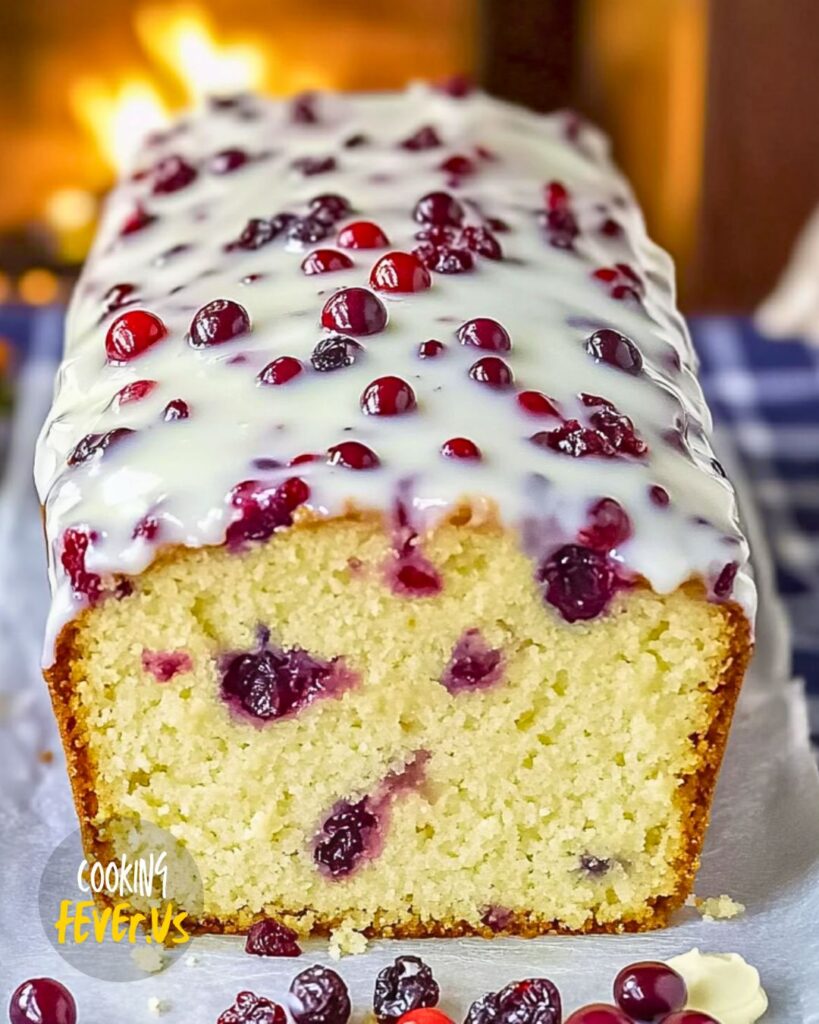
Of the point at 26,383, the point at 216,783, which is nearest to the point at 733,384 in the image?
the point at 26,383

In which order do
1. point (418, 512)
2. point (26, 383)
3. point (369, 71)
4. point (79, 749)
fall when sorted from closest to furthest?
1. point (418, 512)
2. point (79, 749)
3. point (26, 383)
4. point (369, 71)

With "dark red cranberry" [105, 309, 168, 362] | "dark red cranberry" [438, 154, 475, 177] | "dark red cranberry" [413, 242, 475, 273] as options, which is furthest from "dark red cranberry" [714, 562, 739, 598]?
"dark red cranberry" [438, 154, 475, 177]

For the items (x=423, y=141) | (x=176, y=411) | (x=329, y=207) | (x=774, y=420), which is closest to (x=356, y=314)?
(x=176, y=411)

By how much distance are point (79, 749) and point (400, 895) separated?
53 cm

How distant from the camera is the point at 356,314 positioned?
2449 millimetres

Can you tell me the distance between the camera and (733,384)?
440 centimetres

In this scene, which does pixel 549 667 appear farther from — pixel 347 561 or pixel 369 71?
pixel 369 71

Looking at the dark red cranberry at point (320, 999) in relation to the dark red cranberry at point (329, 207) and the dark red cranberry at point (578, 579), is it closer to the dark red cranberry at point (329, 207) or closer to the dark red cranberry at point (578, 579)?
the dark red cranberry at point (578, 579)

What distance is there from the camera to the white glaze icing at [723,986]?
2.16 m

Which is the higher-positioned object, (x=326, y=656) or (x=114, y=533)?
(x=114, y=533)

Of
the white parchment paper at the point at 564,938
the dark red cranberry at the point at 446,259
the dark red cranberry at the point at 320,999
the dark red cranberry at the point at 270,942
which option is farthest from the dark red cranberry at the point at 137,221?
the dark red cranberry at the point at 320,999

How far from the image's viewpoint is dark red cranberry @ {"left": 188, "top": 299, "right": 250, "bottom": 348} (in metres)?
2.50

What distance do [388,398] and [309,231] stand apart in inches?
26.8

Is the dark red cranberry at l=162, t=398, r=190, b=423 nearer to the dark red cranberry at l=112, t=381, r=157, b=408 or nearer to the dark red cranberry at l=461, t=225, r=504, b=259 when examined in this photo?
the dark red cranberry at l=112, t=381, r=157, b=408
